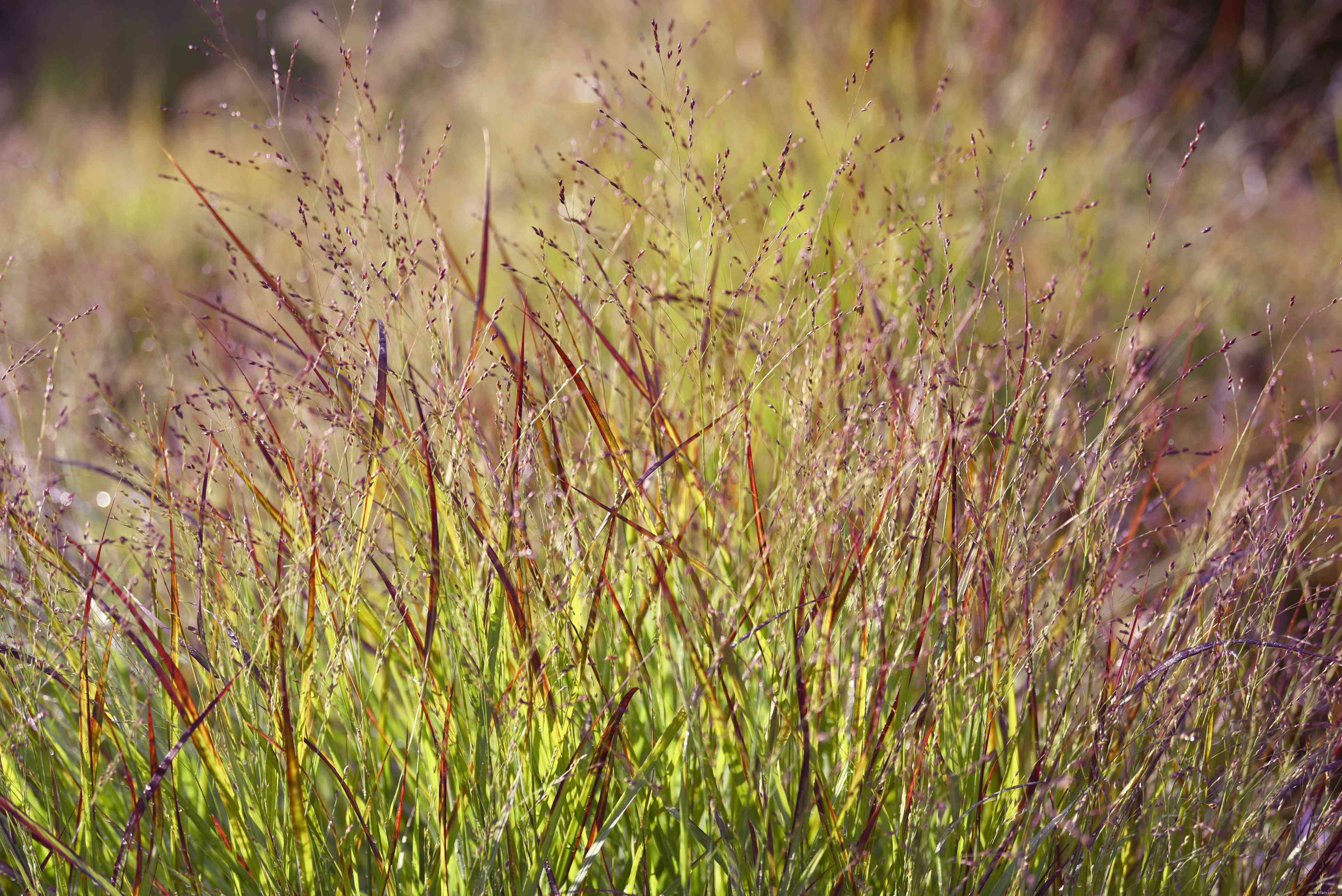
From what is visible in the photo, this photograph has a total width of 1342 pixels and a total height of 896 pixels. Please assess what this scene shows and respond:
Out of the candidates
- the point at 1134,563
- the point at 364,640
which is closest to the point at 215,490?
the point at 364,640

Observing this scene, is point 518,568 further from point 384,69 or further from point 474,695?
point 384,69

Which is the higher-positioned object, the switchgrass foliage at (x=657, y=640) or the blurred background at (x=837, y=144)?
the blurred background at (x=837, y=144)

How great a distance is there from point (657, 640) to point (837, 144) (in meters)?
2.75

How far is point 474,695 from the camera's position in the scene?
1172mm

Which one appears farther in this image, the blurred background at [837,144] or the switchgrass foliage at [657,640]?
the blurred background at [837,144]

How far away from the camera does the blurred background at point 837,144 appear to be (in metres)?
3.30

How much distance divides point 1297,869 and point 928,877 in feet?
1.51

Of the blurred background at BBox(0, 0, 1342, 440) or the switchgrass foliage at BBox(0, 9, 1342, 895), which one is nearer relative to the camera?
the switchgrass foliage at BBox(0, 9, 1342, 895)

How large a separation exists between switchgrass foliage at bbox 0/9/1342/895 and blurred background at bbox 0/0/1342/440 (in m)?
0.29

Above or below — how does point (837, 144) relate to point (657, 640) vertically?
above

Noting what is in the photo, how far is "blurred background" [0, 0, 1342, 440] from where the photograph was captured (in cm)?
330

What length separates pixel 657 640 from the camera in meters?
1.16

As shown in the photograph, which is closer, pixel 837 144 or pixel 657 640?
pixel 657 640

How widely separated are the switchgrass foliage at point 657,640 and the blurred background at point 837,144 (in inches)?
11.3
